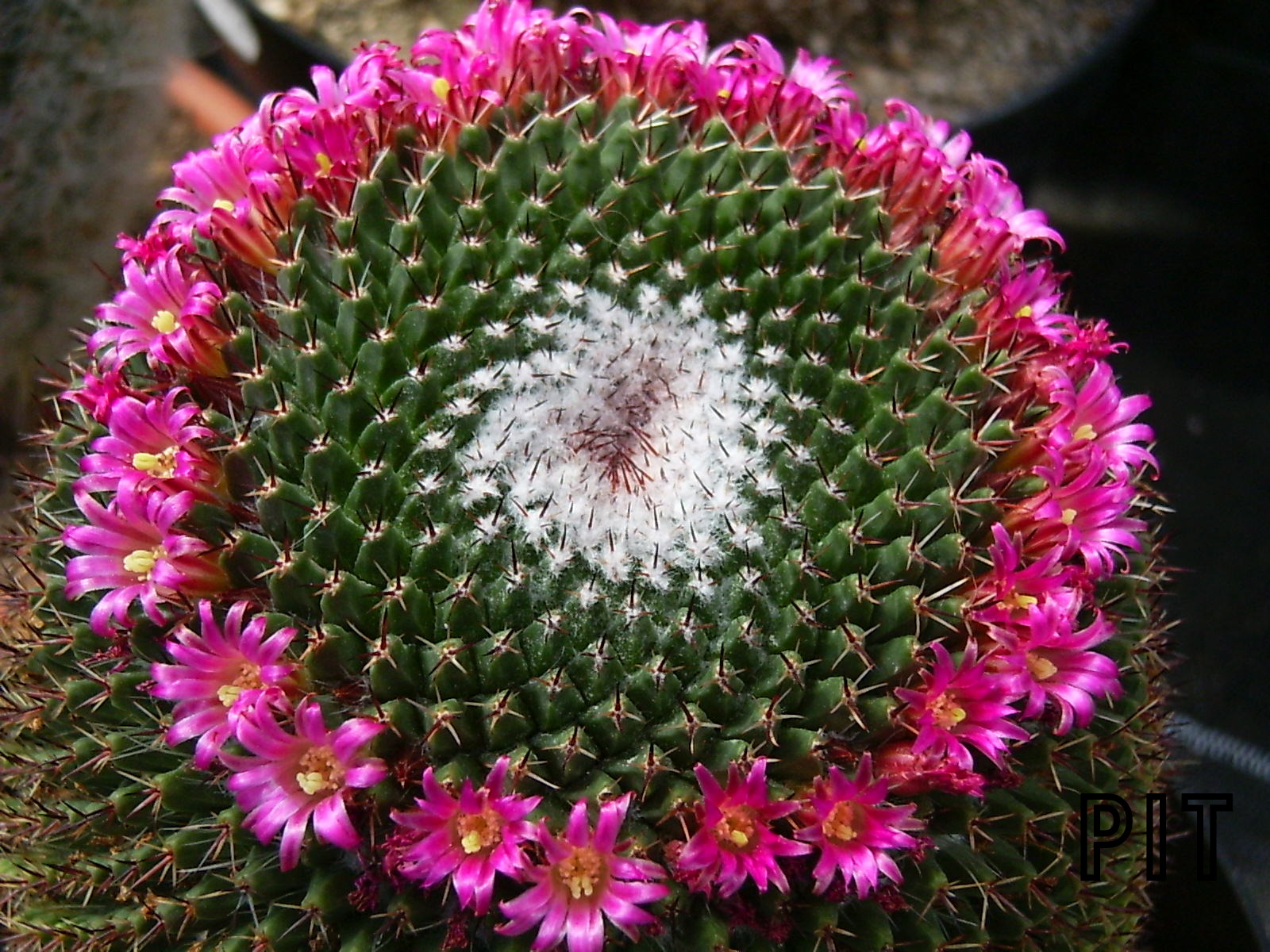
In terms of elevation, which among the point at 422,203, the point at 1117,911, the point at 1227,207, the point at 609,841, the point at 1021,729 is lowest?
the point at 1227,207

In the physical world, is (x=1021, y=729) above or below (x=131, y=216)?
below

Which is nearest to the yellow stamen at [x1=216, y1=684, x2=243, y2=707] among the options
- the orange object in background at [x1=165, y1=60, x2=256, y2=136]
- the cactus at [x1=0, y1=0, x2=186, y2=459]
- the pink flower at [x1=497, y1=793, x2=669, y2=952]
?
the pink flower at [x1=497, y1=793, x2=669, y2=952]

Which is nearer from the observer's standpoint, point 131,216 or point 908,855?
point 908,855

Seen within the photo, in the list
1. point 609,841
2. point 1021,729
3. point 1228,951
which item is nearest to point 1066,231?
point 1228,951

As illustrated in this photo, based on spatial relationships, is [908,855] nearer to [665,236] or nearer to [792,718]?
[792,718]

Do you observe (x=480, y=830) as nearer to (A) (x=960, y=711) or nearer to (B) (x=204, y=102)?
(A) (x=960, y=711)

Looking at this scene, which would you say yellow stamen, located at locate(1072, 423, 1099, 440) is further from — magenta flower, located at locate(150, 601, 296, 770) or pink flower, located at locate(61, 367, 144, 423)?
pink flower, located at locate(61, 367, 144, 423)
